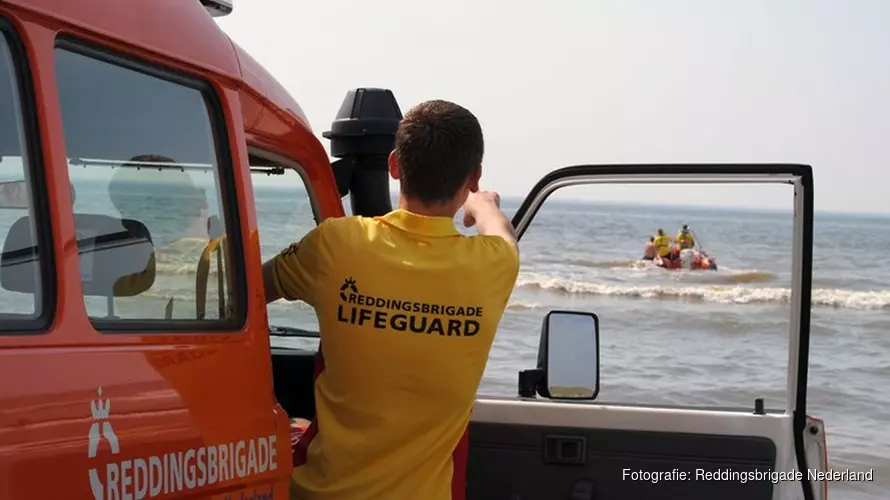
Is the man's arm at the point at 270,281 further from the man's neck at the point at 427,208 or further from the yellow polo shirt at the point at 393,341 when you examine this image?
the man's neck at the point at 427,208

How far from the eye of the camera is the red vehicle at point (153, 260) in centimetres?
188

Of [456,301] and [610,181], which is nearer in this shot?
[456,301]

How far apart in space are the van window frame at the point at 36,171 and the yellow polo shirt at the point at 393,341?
0.67 meters

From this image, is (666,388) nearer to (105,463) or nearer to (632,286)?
(105,463)

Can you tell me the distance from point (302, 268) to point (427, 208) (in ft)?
1.01

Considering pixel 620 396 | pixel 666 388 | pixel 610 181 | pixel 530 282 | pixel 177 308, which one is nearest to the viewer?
pixel 177 308

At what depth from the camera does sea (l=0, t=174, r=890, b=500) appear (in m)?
2.41

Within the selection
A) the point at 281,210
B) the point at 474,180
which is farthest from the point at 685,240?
the point at 474,180

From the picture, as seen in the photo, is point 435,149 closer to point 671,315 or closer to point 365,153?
point 365,153

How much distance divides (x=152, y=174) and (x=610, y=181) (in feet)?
5.26

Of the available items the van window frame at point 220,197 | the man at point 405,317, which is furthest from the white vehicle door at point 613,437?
the van window frame at point 220,197

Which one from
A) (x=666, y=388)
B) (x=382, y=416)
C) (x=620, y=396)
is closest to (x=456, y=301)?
(x=382, y=416)

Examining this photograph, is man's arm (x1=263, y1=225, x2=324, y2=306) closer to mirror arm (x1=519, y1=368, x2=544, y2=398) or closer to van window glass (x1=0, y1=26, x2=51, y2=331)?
van window glass (x1=0, y1=26, x2=51, y2=331)

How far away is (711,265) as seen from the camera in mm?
29906
